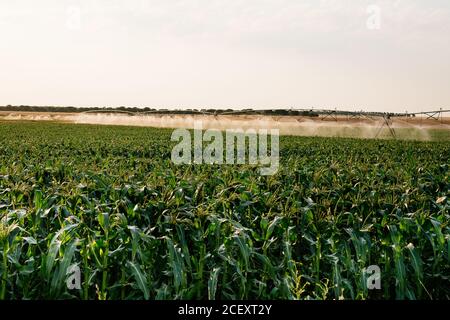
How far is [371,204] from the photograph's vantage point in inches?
238

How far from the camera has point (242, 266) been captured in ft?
14.4

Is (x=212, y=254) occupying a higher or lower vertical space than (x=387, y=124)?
lower

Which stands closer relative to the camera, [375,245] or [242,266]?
[242,266]

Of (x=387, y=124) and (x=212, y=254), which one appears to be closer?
(x=212, y=254)

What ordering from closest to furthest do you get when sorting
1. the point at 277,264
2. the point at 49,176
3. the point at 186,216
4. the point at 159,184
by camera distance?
1. the point at 277,264
2. the point at 186,216
3. the point at 159,184
4. the point at 49,176

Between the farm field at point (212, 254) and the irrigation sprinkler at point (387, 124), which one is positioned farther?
the irrigation sprinkler at point (387, 124)

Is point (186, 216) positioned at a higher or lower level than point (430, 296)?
higher

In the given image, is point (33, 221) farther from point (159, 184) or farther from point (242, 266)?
point (242, 266)

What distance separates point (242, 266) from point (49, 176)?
19.3 ft

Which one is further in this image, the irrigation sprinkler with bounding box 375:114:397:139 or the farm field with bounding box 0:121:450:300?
the irrigation sprinkler with bounding box 375:114:397:139
